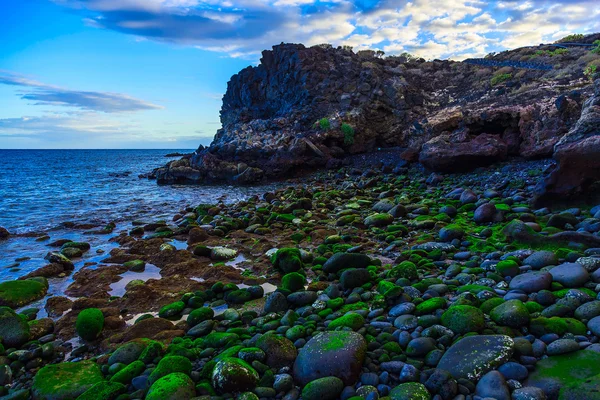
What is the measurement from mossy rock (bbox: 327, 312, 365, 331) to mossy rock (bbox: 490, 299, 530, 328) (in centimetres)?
168

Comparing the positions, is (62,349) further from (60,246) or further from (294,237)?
(60,246)

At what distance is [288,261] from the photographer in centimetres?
809

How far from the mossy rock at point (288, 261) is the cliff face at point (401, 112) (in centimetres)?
1293

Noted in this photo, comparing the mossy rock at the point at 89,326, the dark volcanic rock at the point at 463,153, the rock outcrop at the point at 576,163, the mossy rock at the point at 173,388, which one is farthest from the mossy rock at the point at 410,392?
the dark volcanic rock at the point at 463,153

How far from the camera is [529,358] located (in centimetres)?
396

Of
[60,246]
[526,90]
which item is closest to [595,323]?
[60,246]

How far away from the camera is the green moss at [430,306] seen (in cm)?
520

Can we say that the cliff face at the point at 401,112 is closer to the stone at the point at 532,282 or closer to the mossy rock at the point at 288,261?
the mossy rock at the point at 288,261

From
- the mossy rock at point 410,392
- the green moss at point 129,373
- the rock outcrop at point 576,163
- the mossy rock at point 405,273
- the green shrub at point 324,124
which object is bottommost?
the green moss at point 129,373

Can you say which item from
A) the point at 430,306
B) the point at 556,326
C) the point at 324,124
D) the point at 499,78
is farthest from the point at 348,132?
the point at 556,326

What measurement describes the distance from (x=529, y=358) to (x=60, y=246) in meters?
12.4

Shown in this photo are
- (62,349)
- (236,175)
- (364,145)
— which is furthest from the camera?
(364,145)

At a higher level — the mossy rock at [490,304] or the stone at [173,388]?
the mossy rock at [490,304]

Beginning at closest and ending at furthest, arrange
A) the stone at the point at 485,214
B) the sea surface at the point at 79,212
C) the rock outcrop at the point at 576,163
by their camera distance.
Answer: the rock outcrop at the point at 576,163
the stone at the point at 485,214
the sea surface at the point at 79,212
